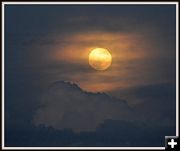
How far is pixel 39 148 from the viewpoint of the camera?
32.3 ft

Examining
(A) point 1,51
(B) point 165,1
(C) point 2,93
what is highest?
(B) point 165,1

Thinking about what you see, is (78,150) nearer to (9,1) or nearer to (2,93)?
(2,93)

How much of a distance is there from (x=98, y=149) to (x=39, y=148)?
1066 mm

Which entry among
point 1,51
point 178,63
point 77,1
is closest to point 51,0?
point 77,1

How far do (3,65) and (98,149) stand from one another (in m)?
2.33

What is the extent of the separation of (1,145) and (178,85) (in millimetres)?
3358

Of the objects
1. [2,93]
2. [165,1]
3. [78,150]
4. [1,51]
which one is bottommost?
[78,150]

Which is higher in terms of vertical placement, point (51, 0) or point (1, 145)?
point (51, 0)

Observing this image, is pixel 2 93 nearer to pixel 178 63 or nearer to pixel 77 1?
pixel 77 1

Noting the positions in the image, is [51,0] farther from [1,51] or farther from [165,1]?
[165,1]

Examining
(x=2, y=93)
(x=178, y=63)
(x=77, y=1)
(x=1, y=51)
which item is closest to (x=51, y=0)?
(x=77, y=1)

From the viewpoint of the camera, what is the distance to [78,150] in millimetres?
9781

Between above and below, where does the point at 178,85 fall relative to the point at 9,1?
below

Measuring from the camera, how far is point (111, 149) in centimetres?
974
